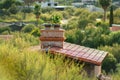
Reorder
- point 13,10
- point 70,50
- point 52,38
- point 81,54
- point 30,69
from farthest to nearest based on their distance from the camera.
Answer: point 13,10 < point 52,38 < point 70,50 < point 81,54 < point 30,69

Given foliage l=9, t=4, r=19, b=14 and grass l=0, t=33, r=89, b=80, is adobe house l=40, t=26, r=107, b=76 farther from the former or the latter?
foliage l=9, t=4, r=19, b=14

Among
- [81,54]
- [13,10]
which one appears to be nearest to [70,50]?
[81,54]

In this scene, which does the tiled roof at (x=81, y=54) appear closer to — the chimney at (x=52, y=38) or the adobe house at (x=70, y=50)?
the adobe house at (x=70, y=50)

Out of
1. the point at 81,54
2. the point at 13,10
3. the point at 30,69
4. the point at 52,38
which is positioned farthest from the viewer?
the point at 13,10

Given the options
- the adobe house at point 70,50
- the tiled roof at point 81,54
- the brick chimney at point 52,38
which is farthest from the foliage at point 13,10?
the brick chimney at point 52,38

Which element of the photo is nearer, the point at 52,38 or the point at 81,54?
the point at 81,54

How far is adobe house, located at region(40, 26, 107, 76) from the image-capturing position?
13.4 m

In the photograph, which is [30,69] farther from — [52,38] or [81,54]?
[52,38]

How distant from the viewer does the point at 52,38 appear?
1446 cm

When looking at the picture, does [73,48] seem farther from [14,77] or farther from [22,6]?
[22,6]

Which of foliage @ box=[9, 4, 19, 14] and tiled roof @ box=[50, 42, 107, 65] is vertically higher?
tiled roof @ box=[50, 42, 107, 65]

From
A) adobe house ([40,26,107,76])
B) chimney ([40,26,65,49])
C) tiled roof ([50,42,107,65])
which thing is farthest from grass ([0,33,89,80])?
chimney ([40,26,65,49])

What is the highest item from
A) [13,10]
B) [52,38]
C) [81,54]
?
[52,38]

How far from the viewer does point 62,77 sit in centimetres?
921
